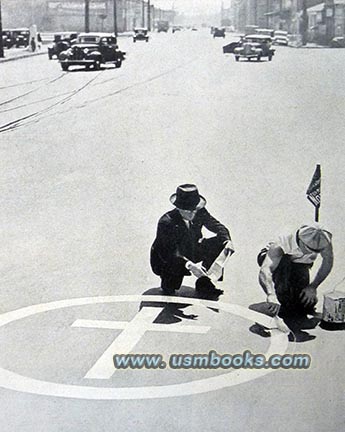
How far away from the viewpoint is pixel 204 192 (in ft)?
11.3

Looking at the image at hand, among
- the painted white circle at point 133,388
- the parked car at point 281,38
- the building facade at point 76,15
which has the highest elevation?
the building facade at point 76,15

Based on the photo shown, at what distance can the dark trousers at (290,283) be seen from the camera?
336cm

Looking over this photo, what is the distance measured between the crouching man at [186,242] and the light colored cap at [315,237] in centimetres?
28

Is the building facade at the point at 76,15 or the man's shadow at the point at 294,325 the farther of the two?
the building facade at the point at 76,15

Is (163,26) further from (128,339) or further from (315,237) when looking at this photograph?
(128,339)

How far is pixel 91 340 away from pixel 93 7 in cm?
137

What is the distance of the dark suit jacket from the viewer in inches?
134

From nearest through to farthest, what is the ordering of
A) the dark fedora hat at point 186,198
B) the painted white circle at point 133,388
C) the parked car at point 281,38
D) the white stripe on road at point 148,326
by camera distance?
the painted white circle at point 133,388 < the white stripe on road at point 148,326 < the dark fedora hat at point 186,198 < the parked car at point 281,38

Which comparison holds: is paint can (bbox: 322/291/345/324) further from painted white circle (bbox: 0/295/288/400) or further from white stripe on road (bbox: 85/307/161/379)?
white stripe on road (bbox: 85/307/161/379)

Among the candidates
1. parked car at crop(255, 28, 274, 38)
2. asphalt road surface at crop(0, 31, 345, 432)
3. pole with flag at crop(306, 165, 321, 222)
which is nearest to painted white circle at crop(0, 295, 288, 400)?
asphalt road surface at crop(0, 31, 345, 432)

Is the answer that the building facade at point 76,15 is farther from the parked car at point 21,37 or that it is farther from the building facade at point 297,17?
the building facade at point 297,17

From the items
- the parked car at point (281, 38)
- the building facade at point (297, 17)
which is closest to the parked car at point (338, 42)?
the building facade at point (297, 17)

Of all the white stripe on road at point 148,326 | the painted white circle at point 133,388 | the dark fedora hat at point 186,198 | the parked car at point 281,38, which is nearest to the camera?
the painted white circle at point 133,388

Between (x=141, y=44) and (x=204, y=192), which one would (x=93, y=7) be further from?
(x=204, y=192)
